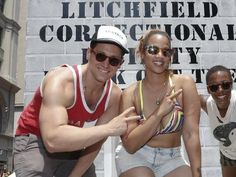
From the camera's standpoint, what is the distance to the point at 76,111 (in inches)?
99.3

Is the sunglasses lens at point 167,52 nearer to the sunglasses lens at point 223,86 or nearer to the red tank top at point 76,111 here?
the red tank top at point 76,111

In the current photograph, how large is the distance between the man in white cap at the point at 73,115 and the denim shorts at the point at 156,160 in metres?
0.29

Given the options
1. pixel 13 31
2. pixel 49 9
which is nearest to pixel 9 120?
pixel 13 31

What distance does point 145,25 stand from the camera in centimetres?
516

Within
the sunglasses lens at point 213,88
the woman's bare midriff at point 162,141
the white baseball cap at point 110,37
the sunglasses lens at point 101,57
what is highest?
the white baseball cap at point 110,37

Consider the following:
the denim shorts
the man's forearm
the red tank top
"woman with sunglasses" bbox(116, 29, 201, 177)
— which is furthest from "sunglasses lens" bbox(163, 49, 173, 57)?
the man's forearm

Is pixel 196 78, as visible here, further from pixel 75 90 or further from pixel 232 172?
pixel 75 90

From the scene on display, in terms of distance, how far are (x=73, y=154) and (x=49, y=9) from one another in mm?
2918

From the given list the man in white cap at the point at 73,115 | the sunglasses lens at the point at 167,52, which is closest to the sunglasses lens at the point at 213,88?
the sunglasses lens at the point at 167,52

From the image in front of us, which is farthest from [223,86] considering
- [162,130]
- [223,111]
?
[162,130]

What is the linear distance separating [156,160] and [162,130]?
0.22 meters

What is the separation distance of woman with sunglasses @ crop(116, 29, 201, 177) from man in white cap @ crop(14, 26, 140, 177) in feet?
0.74

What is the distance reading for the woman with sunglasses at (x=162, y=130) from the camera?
263 centimetres

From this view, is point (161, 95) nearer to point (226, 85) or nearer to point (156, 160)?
point (156, 160)
